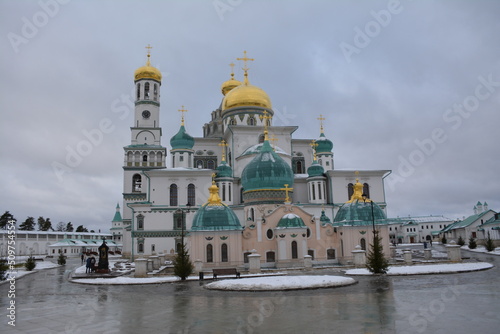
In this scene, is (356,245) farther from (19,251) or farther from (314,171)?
(19,251)

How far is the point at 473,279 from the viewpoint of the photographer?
17.4 meters

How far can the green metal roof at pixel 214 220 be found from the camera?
2808 cm

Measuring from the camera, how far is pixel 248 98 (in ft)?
160

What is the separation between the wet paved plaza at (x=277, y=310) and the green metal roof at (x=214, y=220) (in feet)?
35.4

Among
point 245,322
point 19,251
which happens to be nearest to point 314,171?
point 245,322

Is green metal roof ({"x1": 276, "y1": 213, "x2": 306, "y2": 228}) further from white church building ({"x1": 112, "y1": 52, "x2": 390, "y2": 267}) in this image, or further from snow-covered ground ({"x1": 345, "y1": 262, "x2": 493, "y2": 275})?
snow-covered ground ({"x1": 345, "y1": 262, "x2": 493, "y2": 275})

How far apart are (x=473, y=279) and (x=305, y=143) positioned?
3599 centimetres

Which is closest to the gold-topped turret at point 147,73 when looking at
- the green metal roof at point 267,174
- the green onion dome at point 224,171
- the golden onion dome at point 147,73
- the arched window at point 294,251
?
the golden onion dome at point 147,73

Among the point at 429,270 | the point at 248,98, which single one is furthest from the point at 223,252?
the point at 248,98

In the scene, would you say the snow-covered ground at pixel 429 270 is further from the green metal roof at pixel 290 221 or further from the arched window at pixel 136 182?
the arched window at pixel 136 182

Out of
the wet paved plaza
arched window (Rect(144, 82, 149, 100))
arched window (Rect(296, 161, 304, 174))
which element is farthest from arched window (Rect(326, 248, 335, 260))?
arched window (Rect(144, 82, 149, 100))

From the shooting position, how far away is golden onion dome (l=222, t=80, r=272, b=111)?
1916 inches

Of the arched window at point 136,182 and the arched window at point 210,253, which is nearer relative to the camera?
the arched window at point 210,253

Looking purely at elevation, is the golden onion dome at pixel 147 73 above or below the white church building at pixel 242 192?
above
